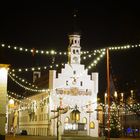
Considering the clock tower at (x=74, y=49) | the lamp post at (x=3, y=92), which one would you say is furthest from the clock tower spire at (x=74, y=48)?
the lamp post at (x=3, y=92)

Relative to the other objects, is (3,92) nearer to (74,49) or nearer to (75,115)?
(75,115)

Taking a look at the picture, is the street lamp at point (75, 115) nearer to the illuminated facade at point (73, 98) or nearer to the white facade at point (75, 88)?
the illuminated facade at point (73, 98)

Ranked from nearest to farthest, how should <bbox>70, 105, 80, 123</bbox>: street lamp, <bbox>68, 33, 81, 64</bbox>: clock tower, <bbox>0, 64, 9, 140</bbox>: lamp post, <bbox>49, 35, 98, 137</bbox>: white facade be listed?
<bbox>0, 64, 9, 140</bbox>: lamp post, <bbox>70, 105, 80, 123</bbox>: street lamp, <bbox>49, 35, 98, 137</bbox>: white facade, <bbox>68, 33, 81, 64</bbox>: clock tower

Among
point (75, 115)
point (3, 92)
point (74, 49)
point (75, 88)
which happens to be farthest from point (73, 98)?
point (3, 92)

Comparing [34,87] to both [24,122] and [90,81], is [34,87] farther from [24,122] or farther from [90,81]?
[90,81]

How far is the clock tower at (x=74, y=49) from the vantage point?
266 ft

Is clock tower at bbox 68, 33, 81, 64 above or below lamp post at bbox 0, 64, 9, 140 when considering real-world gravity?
above

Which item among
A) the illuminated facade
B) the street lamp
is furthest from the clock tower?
the street lamp

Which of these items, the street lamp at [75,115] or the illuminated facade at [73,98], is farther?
the street lamp at [75,115]

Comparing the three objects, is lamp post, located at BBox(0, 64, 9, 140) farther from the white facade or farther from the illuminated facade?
the white facade

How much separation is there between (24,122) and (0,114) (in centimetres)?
6907

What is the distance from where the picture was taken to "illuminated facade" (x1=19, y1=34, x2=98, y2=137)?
254 ft

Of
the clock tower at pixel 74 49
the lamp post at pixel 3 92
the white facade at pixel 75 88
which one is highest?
the clock tower at pixel 74 49

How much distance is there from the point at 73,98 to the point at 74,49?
29.2 feet
